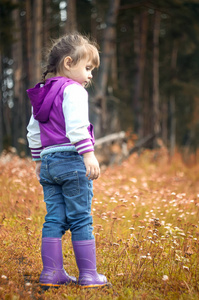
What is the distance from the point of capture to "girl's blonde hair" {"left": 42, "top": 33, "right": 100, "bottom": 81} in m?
2.78

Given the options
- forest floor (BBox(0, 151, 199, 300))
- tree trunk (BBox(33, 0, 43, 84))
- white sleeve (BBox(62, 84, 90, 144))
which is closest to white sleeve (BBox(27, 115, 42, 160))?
white sleeve (BBox(62, 84, 90, 144))

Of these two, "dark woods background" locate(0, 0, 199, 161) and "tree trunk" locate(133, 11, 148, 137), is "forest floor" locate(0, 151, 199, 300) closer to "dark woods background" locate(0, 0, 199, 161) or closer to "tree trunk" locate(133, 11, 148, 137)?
"dark woods background" locate(0, 0, 199, 161)

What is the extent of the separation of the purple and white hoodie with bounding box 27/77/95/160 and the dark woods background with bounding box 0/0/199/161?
6.42 m

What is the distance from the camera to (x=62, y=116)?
2691 millimetres

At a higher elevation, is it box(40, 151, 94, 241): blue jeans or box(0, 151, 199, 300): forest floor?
box(40, 151, 94, 241): blue jeans

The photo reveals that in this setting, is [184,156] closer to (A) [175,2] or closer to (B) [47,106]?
(A) [175,2]

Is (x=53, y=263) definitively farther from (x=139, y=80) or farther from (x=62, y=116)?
(x=139, y=80)

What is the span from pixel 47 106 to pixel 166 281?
1657 mm

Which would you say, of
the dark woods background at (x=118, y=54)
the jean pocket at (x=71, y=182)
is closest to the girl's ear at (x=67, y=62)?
the jean pocket at (x=71, y=182)

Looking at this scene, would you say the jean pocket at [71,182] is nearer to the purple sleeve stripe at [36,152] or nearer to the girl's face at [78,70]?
the purple sleeve stripe at [36,152]

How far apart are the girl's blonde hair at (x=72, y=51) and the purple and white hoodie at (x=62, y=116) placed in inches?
6.9

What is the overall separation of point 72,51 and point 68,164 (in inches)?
36.4

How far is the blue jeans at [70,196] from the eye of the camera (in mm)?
2615

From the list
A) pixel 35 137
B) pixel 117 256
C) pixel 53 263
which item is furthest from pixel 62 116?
pixel 117 256
